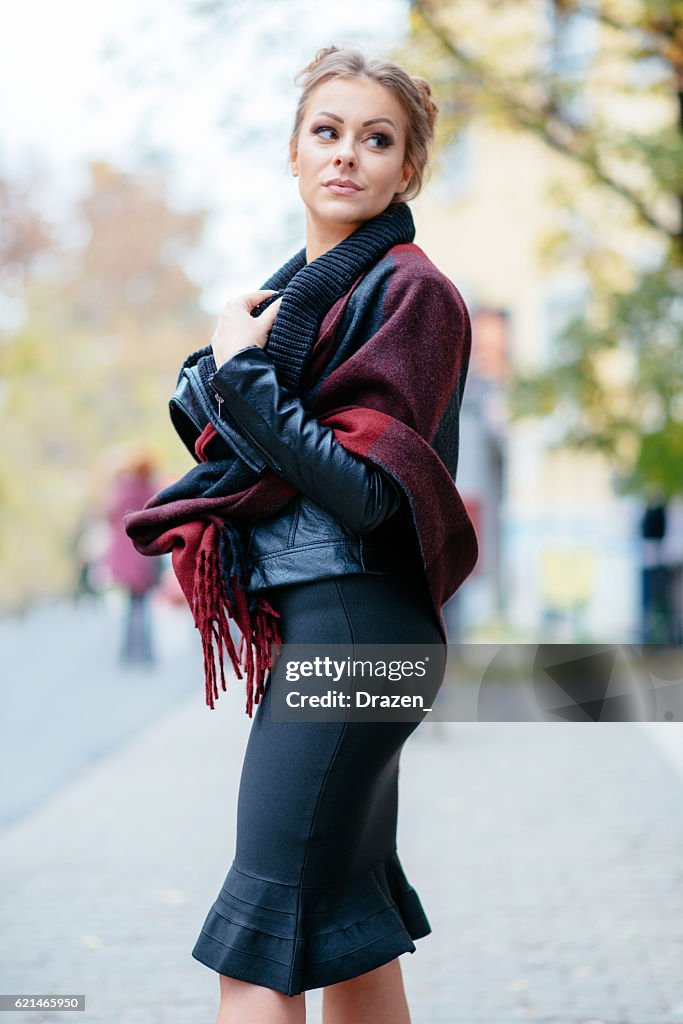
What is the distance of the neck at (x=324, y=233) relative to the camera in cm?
211

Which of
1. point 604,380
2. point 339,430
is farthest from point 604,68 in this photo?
point 339,430

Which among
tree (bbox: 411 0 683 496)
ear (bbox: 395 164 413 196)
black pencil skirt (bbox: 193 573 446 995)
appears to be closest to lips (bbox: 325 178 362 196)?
ear (bbox: 395 164 413 196)

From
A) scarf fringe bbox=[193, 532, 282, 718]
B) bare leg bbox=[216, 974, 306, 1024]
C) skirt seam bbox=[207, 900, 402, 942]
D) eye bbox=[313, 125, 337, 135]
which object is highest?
eye bbox=[313, 125, 337, 135]

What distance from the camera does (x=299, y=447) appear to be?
6.03 feet

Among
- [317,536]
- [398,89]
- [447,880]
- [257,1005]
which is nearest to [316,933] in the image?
[257,1005]

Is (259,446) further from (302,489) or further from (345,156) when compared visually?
(345,156)

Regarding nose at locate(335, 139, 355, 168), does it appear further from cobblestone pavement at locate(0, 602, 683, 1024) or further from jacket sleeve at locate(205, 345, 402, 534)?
cobblestone pavement at locate(0, 602, 683, 1024)

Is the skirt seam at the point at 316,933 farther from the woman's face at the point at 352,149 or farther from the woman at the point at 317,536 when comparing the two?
the woman's face at the point at 352,149

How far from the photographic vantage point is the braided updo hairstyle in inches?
82.1

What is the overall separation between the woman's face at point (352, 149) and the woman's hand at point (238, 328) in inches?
8.2

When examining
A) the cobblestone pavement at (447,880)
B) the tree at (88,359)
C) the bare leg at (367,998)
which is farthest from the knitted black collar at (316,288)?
→ the tree at (88,359)

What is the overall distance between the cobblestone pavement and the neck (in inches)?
80.8

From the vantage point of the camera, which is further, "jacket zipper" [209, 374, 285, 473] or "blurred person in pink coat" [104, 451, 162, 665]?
"blurred person in pink coat" [104, 451, 162, 665]

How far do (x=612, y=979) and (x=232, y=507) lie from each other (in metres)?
2.27
